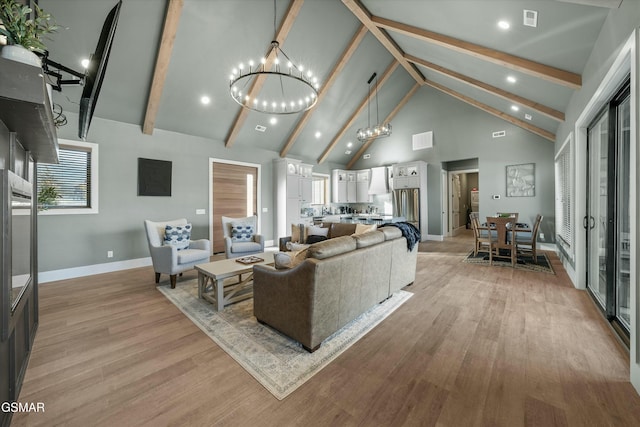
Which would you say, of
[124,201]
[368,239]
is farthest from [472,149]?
[124,201]

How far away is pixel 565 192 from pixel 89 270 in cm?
900

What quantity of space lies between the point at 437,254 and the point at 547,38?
4.38 meters

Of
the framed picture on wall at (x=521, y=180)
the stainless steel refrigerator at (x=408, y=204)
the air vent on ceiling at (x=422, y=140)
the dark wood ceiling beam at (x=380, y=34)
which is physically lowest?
the stainless steel refrigerator at (x=408, y=204)

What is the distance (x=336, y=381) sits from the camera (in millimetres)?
1811

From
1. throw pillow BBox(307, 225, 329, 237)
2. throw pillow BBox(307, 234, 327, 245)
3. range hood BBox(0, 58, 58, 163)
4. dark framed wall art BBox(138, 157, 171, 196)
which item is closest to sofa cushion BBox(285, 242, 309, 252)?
throw pillow BBox(307, 234, 327, 245)

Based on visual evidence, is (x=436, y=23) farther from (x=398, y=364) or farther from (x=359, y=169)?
(x=359, y=169)

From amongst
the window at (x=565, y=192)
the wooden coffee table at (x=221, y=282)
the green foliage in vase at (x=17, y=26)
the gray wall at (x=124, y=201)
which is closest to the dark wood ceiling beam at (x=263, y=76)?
the gray wall at (x=124, y=201)

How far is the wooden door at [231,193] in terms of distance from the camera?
6422 mm

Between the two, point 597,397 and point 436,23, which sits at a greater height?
Answer: point 436,23

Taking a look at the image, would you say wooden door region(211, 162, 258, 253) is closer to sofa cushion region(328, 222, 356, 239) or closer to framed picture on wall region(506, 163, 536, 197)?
sofa cushion region(328, 222, 356, 239)

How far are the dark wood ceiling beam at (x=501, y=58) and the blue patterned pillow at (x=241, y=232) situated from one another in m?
4.53

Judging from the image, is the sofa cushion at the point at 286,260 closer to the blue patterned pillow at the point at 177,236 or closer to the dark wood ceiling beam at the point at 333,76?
the blue patterned pillow at the point at 177,236

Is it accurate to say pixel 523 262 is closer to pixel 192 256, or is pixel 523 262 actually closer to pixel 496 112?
pixel 496 112

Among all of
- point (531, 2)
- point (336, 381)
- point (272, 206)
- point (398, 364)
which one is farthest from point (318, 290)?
point (272, 206)
